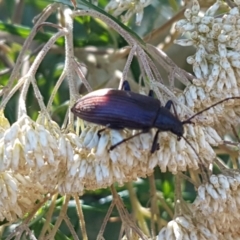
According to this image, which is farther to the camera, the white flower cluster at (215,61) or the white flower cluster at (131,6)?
the white flower cluster at (131,6)

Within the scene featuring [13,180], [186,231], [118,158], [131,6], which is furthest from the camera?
[131,6]

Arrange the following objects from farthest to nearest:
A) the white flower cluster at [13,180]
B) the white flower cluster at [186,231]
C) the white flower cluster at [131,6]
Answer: the white flower cluster at [131,6] < the white flower cluster at [186,231] < the white flower cluster at [13,180]

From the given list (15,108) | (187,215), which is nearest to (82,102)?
(187,215)

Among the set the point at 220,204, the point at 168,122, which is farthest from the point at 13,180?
the point at 220,204

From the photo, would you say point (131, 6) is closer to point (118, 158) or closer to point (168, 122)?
point (168, 122)

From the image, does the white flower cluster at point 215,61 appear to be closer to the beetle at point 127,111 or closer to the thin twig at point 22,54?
the beetle at point 127,111

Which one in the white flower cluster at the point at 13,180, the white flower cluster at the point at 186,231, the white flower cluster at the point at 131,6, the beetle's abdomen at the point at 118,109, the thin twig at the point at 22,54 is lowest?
the white flower cluster at the point at 186,231

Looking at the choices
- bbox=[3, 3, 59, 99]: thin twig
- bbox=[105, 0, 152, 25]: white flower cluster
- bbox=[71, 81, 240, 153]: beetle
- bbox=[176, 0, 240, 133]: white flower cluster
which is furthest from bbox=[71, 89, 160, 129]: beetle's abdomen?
bbox=[105, 0, 152, 25]: white flower cluster

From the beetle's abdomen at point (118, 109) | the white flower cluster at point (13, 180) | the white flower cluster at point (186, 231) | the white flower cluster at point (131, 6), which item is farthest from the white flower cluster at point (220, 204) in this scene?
the white flower cluster at point (131, 6)
